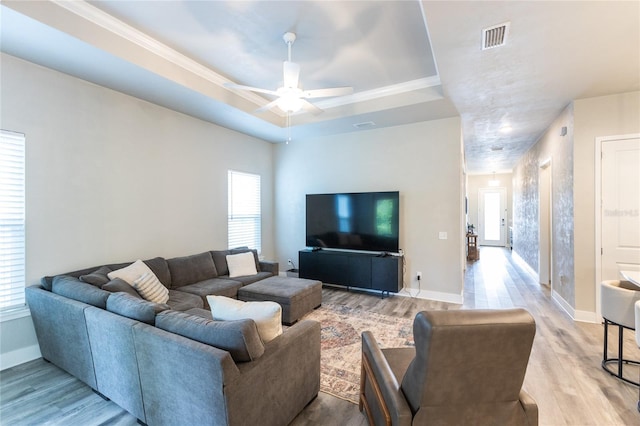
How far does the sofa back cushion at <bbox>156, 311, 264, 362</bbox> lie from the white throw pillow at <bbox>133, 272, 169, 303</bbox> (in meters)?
1.54

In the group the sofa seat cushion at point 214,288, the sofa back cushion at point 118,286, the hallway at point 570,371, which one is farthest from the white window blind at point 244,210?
the hallway at point 570,371

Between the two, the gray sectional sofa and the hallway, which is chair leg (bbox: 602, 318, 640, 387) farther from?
the gray sectional sofa

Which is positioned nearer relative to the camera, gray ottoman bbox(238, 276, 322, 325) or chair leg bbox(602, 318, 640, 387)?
chair leg bbox(602, 318, 640, 387)

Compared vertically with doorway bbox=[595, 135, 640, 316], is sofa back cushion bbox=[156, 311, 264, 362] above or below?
below

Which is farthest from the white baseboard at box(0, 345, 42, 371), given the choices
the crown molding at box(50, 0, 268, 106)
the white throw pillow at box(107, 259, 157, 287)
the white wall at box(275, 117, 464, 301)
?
the white wall at box(275, 117, 464, 301)

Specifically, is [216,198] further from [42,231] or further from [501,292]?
[501,292]

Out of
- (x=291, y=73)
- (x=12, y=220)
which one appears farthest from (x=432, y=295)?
(x=12, y=220)

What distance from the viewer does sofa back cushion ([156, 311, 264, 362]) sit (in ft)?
5.16

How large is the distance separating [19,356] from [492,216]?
1337 cm

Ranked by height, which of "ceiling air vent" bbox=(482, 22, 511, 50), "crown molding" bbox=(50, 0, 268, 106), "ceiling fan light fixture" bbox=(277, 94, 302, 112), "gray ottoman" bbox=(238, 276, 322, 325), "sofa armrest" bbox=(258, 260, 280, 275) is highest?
"crown molding" bbox=(50, 0, 268, 106)

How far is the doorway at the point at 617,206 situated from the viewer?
11.5ft

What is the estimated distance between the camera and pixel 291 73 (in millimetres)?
2758

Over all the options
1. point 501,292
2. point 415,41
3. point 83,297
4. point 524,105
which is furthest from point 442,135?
point 83,297

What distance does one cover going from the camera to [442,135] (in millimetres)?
4656
